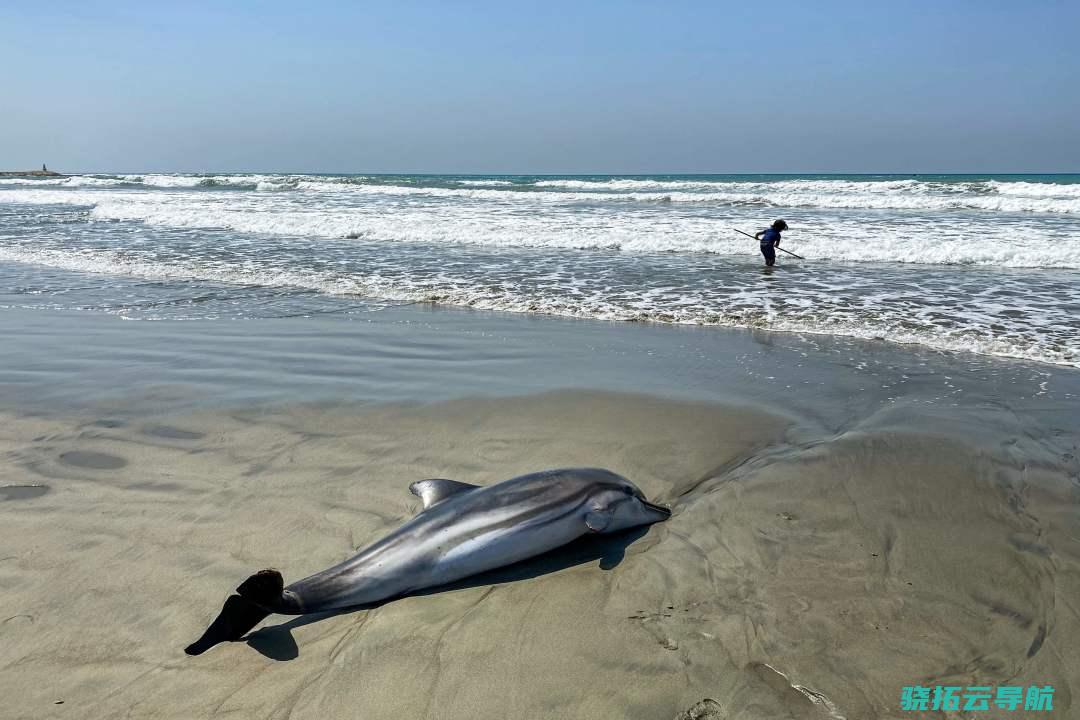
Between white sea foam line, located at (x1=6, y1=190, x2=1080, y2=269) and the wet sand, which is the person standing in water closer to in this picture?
white sea foam line, located at (x1=6, y1=190, x2=1080, y2=269)

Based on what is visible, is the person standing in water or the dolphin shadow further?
the person standing in water

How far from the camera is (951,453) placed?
4434mm

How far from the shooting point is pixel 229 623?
2.67 m

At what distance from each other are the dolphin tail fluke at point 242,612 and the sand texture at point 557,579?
52mm

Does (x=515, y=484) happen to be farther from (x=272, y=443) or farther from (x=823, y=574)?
(x=272, y=443)

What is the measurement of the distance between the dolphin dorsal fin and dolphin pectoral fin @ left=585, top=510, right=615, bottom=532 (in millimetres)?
539

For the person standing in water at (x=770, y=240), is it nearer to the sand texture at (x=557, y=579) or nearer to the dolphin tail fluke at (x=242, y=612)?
the sand texture at (x=557, y=579)

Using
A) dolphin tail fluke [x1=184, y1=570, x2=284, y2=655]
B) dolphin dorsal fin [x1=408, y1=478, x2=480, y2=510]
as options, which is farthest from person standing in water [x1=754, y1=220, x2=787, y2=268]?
dolphin tail fluke [x1=184, y1=570, x2=284, y2=655]

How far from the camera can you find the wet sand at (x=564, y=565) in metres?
2.50

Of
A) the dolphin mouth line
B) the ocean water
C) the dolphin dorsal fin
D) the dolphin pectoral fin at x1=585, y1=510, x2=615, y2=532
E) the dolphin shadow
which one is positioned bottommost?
the dolphin shadow

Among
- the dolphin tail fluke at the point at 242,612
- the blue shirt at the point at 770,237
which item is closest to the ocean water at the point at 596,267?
the blue shirt at the point at 770,237

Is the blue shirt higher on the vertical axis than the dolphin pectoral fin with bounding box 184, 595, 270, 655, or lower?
higher

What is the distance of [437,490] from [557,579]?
26.7 inches

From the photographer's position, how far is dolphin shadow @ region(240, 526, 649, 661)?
272cm
